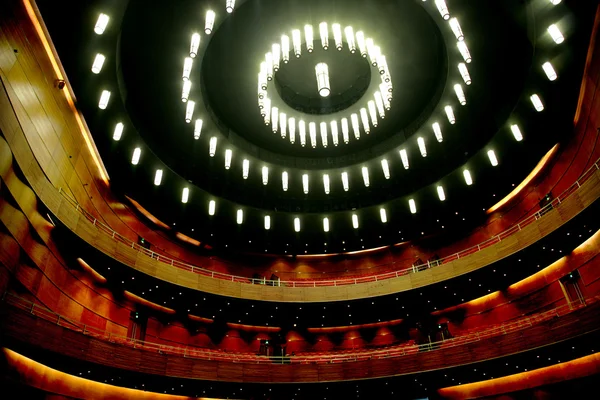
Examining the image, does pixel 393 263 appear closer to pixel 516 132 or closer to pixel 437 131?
pixel 437 131

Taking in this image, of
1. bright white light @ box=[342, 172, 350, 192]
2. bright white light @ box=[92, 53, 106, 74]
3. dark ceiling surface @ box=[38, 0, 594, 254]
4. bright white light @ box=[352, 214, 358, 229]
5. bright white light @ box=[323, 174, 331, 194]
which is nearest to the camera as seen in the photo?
bright white light @ box=[92, 53, 106, 74]

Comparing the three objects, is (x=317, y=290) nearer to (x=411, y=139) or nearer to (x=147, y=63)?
(x=411, y=139)

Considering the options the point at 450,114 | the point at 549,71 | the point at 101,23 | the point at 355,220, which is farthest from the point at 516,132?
the point at 101,23

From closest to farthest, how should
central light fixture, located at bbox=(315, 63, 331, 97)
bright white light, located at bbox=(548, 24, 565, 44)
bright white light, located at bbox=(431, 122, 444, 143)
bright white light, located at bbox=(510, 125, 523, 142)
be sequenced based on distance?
bright white light, located at bbox=(548, 24, 565, 44), central light fixture, located at bbox=(315, 63, 331, 97), bright white light, located at bbox=(510, 125, 523, 142), bright white light, located at bbox=(431, 122, 444, 143)

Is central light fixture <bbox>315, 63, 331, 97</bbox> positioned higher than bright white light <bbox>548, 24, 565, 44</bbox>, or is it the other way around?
central light fixture <bbox>315, 63, 331, 97</bbox>

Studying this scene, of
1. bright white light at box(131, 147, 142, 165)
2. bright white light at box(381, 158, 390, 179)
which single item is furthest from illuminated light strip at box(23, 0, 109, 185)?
bright white light at box(381, 158, 390, 179)

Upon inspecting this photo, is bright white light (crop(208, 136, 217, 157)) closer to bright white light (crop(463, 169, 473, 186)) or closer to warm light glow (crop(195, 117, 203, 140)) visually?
warm light glow (crop(195, 117, 203, 140))

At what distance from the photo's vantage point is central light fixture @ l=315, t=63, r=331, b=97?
16.5 meters

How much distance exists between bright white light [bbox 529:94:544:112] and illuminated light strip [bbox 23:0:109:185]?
1675 centimetres

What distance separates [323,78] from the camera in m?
16.8

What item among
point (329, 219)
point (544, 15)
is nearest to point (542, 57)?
point (544, 15)

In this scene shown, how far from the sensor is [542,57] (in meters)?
13.9

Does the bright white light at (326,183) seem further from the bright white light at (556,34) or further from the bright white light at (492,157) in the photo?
the bright white light at (556,34)

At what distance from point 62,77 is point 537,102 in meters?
17.0
